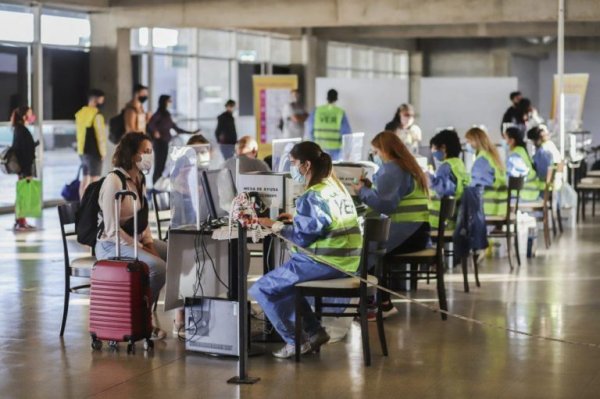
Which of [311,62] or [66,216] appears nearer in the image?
[66,216]

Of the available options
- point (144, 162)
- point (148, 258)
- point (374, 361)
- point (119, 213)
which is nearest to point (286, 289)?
point (374, 361)

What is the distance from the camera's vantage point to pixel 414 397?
5.68 metres

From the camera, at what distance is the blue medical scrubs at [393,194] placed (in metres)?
7.90

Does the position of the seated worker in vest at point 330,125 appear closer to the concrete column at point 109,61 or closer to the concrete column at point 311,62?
the concrete column at point 109,61

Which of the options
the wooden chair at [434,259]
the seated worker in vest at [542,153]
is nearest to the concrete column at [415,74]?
the seated worker in vest at [542,153]

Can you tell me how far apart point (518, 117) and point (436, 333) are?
1024 centimetres

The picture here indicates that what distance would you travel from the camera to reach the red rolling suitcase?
661cm

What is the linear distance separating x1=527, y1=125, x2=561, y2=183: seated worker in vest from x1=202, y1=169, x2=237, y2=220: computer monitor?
17.4 feet

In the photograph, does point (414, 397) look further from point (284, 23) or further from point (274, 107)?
point (274, 107)

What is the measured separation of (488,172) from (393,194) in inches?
113

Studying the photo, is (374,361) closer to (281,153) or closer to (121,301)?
(121,301)

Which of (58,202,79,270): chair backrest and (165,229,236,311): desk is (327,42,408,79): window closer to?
(58,202,79,270): chair backrest

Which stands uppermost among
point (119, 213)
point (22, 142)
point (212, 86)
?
point (212, 86)

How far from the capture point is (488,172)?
1061 centimetres
